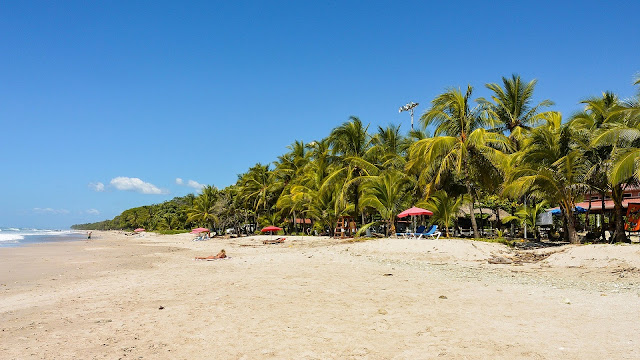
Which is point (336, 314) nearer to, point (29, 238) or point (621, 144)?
point (621, 144)

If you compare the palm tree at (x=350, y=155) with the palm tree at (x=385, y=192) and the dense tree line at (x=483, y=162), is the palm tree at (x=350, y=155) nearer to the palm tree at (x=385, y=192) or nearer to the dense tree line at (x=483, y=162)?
the dense tree line at (x=483, y=162)

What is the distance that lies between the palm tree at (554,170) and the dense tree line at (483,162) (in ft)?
0.14

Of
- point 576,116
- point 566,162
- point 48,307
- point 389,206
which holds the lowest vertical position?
point 48,307

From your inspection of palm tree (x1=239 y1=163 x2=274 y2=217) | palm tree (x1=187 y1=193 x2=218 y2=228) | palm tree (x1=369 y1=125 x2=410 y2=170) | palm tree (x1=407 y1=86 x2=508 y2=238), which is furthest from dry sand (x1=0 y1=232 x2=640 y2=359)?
palm tree (x1=187 y1=193 x2=218 y2=228)

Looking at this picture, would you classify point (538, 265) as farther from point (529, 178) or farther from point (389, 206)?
point (389, 206)

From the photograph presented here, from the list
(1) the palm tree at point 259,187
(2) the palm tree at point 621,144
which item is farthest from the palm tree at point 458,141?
(1) the palm tree at point 259,187

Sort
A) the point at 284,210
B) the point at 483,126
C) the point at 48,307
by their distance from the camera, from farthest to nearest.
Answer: the point at 284,210 < the point at 483,126 < the point at 48,307

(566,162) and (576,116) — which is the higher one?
(576,116)

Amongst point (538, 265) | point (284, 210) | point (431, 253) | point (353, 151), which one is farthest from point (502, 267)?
point (284, 210)

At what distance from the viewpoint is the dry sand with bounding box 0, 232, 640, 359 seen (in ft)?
14.5

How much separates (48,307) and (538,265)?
12436 millimetres

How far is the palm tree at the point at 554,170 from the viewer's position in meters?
15.9

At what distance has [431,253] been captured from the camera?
48.0 ft

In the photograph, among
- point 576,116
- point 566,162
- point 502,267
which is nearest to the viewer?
point 502,267
